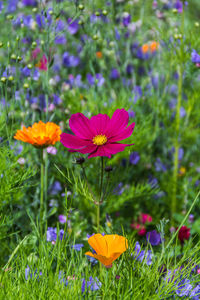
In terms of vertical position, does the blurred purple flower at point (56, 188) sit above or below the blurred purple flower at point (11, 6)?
below

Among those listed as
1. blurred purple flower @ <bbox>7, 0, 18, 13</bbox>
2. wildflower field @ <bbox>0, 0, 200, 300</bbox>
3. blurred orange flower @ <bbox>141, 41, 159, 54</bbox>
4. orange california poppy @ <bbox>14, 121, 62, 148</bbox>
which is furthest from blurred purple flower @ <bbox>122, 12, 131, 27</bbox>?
orange california poppy @ <bbox>14, 121, 62, 148</bbox>

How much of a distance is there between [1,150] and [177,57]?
2.04 ft

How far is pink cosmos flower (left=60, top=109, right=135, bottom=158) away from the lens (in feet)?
2.23

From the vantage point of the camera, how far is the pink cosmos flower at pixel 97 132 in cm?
68

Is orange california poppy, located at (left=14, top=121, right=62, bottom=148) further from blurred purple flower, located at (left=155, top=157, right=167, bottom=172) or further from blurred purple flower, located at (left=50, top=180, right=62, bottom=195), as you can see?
blurred purple flower, located at (left=155, top=157, right=167, bottom=172)

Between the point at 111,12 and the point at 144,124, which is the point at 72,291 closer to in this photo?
the point at 144,124

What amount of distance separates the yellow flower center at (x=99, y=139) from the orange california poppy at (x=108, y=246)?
15cm

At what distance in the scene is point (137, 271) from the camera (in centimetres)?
70

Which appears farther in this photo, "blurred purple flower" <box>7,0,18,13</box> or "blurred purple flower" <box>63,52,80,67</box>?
"blurred purple flower" <box>7,0,18,13</box>

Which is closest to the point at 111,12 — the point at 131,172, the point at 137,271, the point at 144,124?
the point at 144,124

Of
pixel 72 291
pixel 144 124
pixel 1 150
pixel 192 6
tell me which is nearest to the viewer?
pixel 72 291

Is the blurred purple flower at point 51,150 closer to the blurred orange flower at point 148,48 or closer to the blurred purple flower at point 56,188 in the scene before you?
the blurred purple flower at point 56,188

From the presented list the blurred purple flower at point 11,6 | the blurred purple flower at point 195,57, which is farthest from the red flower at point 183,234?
the blurred purple flower at point 11,6

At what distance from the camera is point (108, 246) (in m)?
0.65
